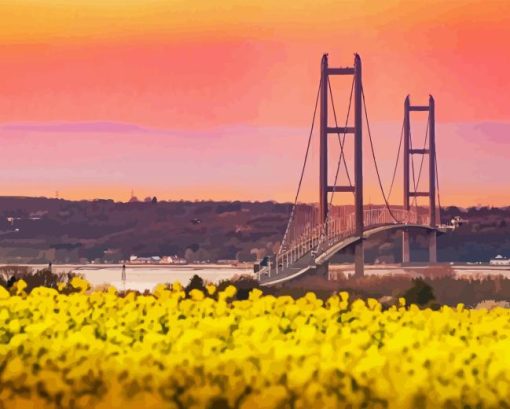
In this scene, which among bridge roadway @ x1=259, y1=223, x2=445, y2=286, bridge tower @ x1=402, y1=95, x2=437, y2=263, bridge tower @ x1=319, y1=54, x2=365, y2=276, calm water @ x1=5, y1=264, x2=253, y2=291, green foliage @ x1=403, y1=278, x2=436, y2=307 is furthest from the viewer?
bridge tower @ x1=402, y1=95, x2=437, y2=263

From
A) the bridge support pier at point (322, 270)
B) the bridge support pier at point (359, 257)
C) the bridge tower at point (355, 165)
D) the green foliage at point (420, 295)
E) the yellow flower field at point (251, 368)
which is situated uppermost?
the bridge tower at point (355, 165)

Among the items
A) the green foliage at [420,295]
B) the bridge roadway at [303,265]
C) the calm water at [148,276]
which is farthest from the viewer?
the calm water at [148,276]

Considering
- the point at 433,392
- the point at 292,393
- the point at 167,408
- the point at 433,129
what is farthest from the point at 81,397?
the point at 433,129

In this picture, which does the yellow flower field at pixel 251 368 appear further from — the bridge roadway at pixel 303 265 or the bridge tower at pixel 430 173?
the bridge tower at pixel 430 173

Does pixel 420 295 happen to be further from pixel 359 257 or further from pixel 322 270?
pixel 359 257

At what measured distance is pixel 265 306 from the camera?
Result: 13508 millimetres

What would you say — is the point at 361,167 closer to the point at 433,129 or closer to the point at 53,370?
the point at 433,129

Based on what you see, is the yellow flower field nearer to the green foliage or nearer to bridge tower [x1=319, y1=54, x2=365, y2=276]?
the green foliage

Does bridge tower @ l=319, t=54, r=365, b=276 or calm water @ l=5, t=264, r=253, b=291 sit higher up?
bridge tower @ l=319, t=54, r=365, b=276

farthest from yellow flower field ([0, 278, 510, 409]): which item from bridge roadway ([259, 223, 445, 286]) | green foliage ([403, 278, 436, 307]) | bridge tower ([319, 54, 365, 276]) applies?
bridge tower ([319, 54, 365, 276])

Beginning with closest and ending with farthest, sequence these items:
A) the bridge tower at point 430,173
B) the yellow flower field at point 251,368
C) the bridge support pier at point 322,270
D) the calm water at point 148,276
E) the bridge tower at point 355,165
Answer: the yellow flower field at point 251,368, the bridge support pier at point 322,270, the bridge tower at point 355,165, the calm water at point 148,276, the bridge tower at point 430,173

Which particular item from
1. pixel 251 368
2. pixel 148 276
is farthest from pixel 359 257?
pixel 251 368

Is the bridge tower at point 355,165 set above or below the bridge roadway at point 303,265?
above

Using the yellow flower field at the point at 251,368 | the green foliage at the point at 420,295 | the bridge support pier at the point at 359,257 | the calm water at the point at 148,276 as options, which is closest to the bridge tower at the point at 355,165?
the bridge support pier at the point at 359,257
